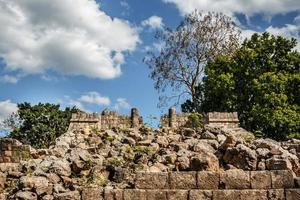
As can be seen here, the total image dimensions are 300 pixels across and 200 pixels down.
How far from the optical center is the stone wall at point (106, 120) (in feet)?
61.1

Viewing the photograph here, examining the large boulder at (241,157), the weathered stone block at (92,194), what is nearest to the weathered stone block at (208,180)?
the large boulder at (241,157)

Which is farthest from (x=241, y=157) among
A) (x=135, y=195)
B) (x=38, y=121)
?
(x=38, y=121)

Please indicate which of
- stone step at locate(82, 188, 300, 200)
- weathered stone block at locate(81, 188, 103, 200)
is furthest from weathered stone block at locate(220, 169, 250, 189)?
weathered stone block at locate(81, 188, 103, 200)

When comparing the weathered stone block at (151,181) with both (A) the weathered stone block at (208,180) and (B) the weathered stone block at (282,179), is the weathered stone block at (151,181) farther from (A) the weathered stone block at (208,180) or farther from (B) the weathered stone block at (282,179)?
(B) the weathered stone block at (282,179)

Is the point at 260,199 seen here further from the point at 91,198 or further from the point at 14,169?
the point at 14,169

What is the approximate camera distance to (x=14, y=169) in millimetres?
11836

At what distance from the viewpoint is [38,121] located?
33562mm

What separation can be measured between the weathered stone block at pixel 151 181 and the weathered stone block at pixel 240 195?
2.92ft

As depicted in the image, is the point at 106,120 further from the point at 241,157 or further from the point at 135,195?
the point at 135,195

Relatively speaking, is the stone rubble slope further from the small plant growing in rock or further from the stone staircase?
the stone staircase

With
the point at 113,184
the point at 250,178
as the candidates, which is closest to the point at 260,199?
the point at 250,178

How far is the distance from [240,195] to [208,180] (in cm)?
60

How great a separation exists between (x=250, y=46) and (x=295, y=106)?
442 centimetres

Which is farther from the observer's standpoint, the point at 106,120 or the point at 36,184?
the point at 106,120
